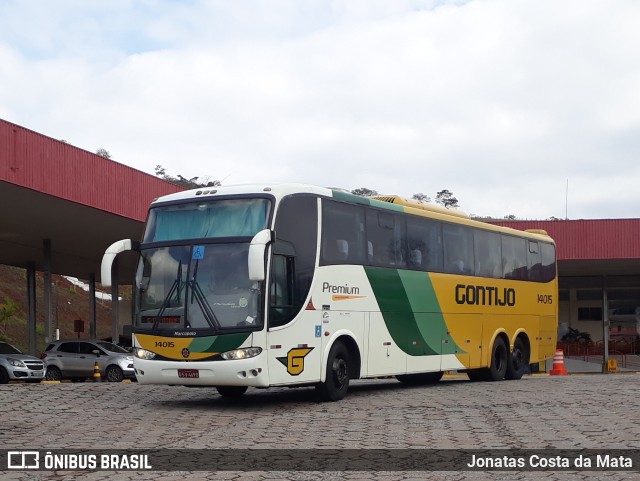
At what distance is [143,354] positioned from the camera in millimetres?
15406

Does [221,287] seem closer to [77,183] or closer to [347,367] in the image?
[347,367]

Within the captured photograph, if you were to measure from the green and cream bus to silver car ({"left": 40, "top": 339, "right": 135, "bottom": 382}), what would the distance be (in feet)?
47.8

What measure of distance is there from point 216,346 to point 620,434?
5969mm

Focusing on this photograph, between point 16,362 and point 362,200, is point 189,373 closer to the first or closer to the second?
point 362,200

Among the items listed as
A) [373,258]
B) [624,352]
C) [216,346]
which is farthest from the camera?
[624,352]

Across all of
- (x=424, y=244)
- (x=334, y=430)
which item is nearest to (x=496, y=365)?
(x=424, y=244)

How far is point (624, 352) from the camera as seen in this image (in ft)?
188

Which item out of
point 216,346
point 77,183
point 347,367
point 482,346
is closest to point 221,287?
point 216,346

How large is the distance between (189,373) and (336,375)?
2690 mm

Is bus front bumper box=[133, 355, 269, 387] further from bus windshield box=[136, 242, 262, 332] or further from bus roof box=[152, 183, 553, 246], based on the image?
bus roof box=[152, 183, 553, 246]

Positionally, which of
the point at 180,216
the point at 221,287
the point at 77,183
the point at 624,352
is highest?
the point at 77,183

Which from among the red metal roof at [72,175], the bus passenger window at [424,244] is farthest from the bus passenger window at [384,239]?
the red metal roof at [72,175]

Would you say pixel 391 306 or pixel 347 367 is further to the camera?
pixel 391 306

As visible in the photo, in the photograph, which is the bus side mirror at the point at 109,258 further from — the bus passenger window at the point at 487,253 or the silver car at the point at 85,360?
the silver car at the point at 85,360
